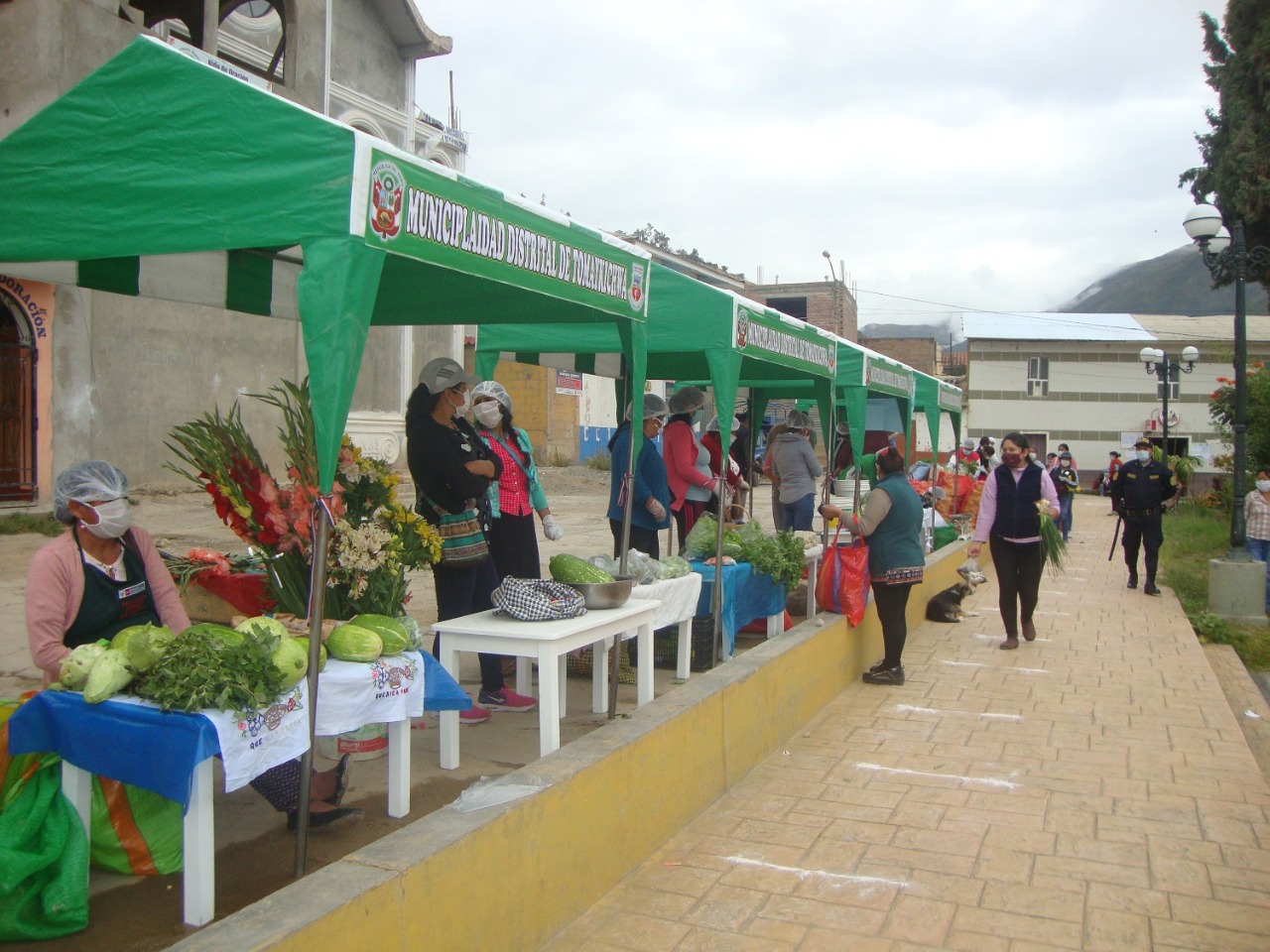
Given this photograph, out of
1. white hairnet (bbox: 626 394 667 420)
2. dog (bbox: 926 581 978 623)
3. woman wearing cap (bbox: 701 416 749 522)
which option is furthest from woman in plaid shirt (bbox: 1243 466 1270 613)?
white hairnet (bbox: 626 394 667 420)

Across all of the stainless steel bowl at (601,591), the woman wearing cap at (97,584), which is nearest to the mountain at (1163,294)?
the stainless steel bowl at (601,591)

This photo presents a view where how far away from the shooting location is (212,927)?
2.49 metres

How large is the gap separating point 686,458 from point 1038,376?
35.3 m

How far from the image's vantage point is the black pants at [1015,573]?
8586 mm

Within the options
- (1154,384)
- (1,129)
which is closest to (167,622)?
(1,129)

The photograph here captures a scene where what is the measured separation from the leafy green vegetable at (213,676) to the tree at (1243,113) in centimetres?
1826

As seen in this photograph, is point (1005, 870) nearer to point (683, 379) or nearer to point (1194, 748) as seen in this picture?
point (1194, 748)

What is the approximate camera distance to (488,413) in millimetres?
5727

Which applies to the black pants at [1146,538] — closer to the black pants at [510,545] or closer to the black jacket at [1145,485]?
the black jacket at [1145,485]

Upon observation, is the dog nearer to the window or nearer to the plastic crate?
the plastic crate

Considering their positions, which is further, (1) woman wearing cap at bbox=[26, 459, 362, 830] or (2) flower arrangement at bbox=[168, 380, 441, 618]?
(2) flower arrangement at bbox=[168, 380, 441, 618]

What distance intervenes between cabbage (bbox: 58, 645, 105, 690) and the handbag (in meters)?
2.15

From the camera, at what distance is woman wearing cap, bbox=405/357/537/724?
5.07 m

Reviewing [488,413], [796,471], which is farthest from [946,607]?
[488,413]
